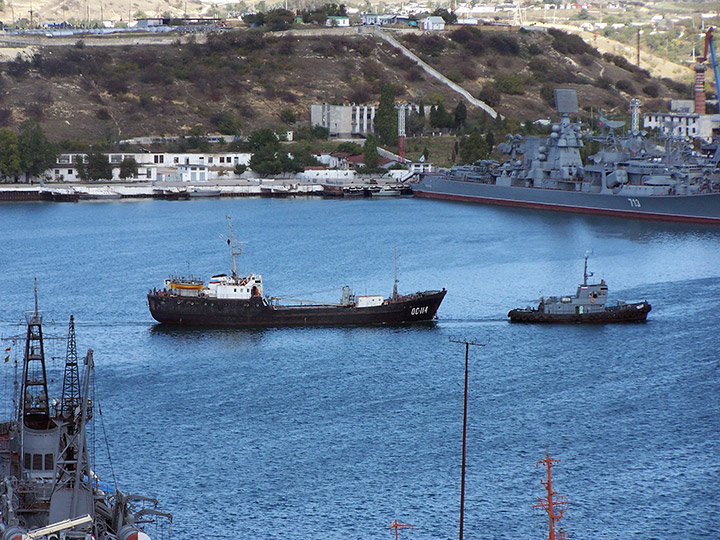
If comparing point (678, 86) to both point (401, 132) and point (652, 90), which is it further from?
point (401, 132)

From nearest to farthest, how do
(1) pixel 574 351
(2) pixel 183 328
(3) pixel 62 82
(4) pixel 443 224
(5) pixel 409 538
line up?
(5) pixel 409 538
(1) pixel 574 351
(2) pixel 183 328
(4) pixel 443 224
(3) pixel 62 82

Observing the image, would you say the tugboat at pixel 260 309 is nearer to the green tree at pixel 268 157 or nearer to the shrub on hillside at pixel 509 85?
the green tree at pixel 268 157

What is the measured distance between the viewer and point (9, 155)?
8975 centimetres

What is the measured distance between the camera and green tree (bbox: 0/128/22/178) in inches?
3516

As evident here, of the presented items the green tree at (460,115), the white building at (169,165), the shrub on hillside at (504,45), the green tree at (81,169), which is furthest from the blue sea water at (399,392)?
the shrub on hillside at (504,45)

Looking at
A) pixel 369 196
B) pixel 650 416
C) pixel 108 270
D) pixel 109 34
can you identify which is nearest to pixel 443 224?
pixel 369 196

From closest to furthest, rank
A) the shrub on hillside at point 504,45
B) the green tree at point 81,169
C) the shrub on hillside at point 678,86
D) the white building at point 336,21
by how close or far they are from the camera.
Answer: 1. the green tree at point 81,169
2. the shrub on hillside at point 504,45
3. the white building at point 336,21
4. the shrub on hillside at point 678,86

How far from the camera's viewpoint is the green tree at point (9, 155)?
8931 cm

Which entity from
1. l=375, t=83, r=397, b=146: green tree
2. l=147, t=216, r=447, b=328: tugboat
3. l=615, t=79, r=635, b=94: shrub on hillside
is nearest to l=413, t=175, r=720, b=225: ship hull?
l=375, t=83, r=397, b=146: green tree

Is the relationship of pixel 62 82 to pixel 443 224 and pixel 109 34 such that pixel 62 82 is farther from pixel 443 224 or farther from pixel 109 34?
pixel 443 224

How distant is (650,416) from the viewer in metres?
33.7

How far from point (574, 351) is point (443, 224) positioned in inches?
1267

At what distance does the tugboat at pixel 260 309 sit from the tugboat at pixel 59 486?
20.0 metres

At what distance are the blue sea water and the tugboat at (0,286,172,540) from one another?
3.24 metres
